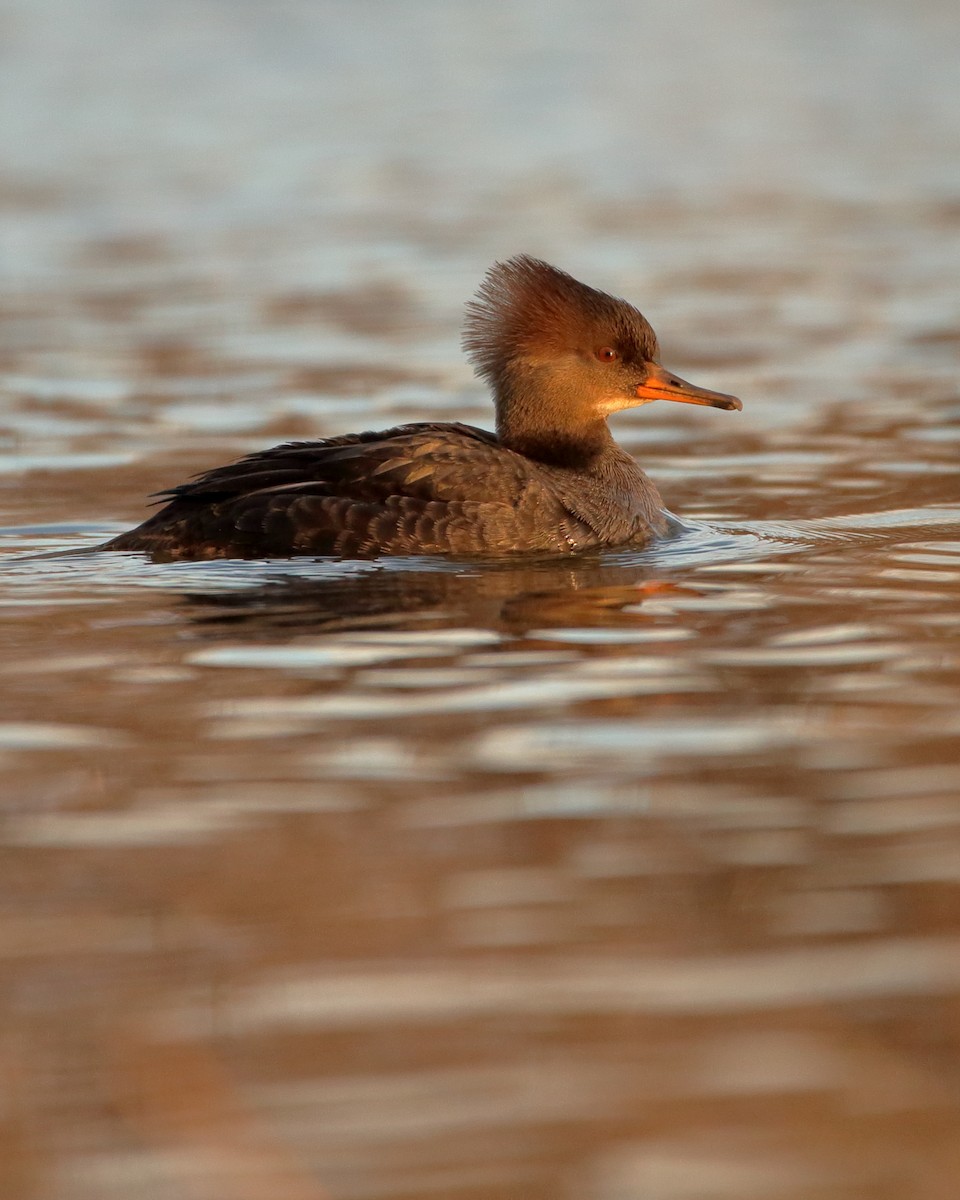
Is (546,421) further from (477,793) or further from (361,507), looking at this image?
(477,793)

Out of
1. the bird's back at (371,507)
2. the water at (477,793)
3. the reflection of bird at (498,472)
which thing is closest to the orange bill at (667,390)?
the reflection of bird at (498,472)

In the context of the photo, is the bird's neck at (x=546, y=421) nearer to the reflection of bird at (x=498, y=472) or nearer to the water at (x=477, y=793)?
the reflection of bird at (x=498, y=472)

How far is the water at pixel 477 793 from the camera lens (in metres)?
3.98

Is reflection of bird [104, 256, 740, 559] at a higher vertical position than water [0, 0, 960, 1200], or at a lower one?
higher

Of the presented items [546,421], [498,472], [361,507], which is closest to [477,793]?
[361,507]

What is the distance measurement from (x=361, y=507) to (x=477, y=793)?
3664mm

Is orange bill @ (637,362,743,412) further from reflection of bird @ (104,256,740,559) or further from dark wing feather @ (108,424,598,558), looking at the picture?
dark wing feather @ (108,424,598,558)

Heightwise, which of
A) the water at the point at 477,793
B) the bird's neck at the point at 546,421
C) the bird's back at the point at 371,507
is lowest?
the water at the point at 477,793

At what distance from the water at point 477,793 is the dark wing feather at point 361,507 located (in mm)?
182

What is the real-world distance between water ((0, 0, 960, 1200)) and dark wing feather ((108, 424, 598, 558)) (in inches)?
7.2

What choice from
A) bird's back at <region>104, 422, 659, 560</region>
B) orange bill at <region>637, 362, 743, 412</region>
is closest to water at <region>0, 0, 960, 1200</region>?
bird's back at <region>104, 422, 659, 560</region>

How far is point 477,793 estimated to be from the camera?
584 cm

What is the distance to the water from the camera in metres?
3.98

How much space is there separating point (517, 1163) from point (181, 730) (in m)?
2.96
